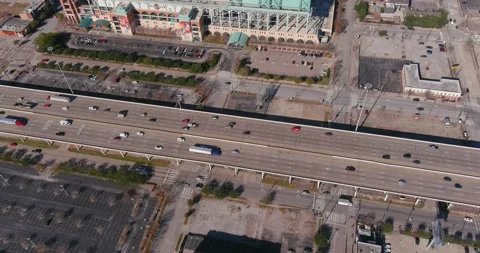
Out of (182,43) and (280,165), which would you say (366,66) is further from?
(182,43)

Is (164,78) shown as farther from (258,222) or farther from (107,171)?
(258,222)

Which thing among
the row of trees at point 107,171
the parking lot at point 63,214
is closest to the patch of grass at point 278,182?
the parking lot at point 63,214

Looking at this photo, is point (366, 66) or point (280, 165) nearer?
point (280, 165)

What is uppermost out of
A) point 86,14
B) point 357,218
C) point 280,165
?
point 86,14

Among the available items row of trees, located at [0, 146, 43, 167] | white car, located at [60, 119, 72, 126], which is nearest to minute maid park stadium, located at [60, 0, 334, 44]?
white car, located at [60, 119, 72, 126]

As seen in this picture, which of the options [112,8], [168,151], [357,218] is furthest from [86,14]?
[357,218]

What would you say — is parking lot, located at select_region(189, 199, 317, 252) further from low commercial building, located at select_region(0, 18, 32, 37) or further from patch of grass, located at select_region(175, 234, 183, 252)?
low commercial building, located at select_region(0, 18, 32, 37)

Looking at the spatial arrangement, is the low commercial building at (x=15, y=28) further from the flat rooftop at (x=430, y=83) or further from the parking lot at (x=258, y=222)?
the flat rooftop at (x=430, y=83)
